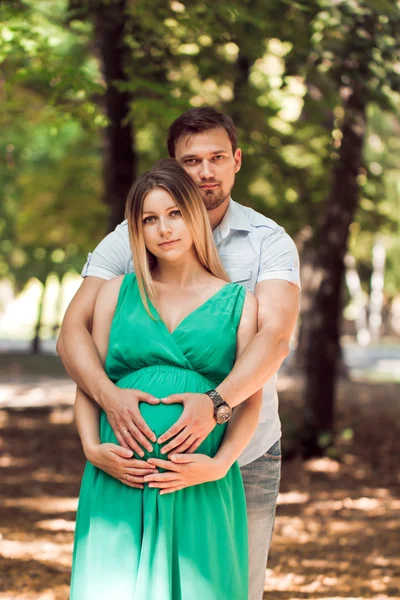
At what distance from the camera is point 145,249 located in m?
3.14

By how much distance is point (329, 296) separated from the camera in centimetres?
1209

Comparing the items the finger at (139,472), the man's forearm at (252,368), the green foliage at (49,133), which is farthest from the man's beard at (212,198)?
the green foliage at (49,133)

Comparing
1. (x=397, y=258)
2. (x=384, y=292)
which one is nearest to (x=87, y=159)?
(x=397, y=258)

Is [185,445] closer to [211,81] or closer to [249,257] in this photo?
[249,257]

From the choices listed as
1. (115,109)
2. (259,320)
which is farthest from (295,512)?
(259,320)

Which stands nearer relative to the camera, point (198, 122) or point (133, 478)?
point (133, 478)

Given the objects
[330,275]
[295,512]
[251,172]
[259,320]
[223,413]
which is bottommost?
[295,512]

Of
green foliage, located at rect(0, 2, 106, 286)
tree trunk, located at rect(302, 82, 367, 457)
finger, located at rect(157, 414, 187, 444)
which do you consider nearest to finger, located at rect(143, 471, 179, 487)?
finger, located at rect(157, 414, 187, 444)

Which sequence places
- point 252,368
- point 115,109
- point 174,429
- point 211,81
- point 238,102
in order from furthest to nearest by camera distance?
1. point 211,81
2. point 238,102
3. point 115,109
4. point 252,368
5. point 174,429

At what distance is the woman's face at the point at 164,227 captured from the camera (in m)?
3.07

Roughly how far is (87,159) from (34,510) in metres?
7.03

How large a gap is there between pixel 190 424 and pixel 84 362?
17.9 inches

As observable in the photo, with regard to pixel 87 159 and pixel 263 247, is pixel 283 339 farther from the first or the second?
pixel 87 159

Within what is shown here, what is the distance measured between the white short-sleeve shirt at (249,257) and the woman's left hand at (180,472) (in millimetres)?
620
